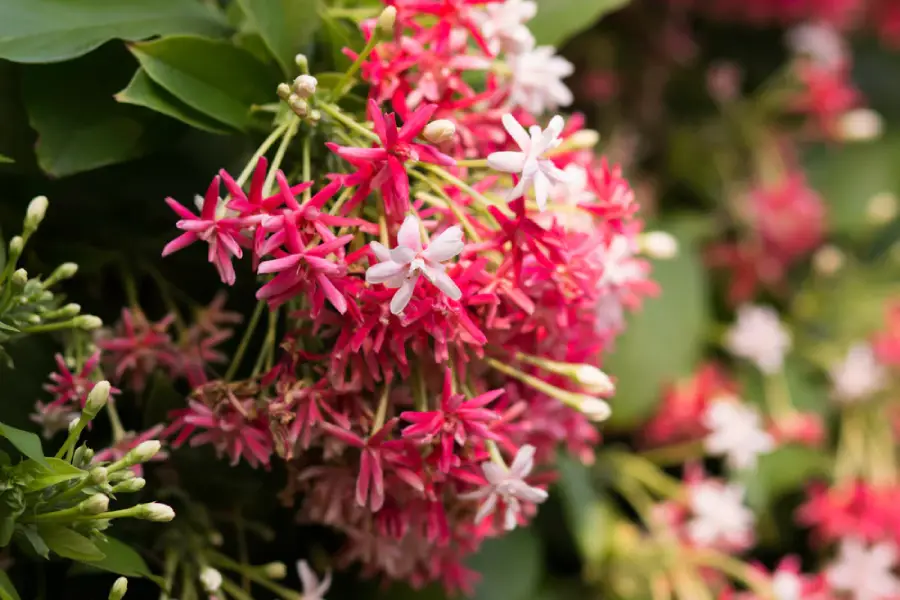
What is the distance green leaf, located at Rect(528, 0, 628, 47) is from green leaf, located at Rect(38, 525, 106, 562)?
418 millimetres

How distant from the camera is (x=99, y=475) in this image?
0.37 metres

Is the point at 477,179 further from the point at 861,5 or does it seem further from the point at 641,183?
the point at 861,5

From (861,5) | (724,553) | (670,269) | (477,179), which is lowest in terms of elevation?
(724,553)

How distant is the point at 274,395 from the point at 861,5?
107cm

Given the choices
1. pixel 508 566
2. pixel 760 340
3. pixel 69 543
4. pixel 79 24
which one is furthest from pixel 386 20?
pixel 760 340

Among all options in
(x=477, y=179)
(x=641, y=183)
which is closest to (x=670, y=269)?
(x=641, y=183)

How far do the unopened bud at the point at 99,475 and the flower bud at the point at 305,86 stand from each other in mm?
199

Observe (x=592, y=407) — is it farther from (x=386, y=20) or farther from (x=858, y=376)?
(x=858, y=376)

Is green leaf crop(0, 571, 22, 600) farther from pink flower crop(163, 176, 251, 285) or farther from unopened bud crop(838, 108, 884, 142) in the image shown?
unopened bud crop(838, 108, 884, 142)

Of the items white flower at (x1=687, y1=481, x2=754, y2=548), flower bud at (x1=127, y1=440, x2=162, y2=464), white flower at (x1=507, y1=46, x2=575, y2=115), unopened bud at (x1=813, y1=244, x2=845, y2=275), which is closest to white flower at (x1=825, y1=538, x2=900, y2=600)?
white flower at (x1=687, y1=481, x2=754, y2=548)

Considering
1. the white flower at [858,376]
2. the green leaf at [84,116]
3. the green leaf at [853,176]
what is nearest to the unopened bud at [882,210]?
the green leaf at [853,176]

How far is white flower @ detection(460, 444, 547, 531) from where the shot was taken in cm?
42

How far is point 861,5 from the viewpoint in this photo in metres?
A: 1.15

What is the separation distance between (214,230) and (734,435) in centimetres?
56
